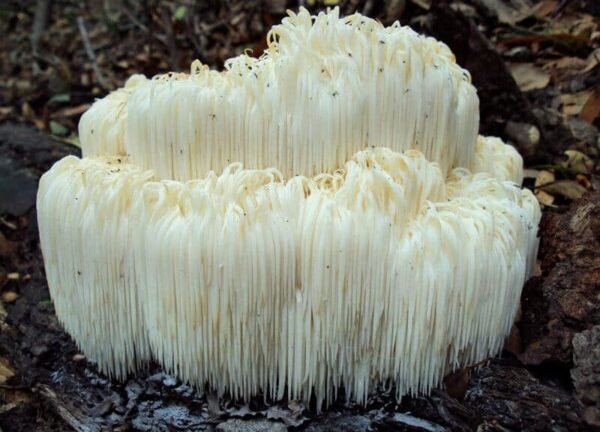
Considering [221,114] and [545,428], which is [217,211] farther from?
[545,428]

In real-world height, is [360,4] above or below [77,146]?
above

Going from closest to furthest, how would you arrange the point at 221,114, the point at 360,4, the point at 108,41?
the point at 221,114 < the point at 360,4 < the point at 108,41

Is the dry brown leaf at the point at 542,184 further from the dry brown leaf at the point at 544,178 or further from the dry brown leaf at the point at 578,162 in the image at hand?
the dry brown leaf at the point at 578,162

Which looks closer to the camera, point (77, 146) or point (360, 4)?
point (77, 146)

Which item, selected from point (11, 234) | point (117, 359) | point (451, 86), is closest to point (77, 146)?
point (11, 234)

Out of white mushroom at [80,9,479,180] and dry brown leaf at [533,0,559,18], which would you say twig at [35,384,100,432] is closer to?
white mushroom at [80,9,479,180]

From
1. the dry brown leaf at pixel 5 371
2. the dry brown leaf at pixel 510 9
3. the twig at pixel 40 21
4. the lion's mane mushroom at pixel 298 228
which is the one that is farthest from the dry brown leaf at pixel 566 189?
the twig at pixel 40 21

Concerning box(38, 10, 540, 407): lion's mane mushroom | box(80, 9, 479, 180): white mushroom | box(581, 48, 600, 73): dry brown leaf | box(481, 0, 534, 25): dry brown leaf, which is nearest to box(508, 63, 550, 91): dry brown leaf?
box(581, 48, 600, 73): dry brown leaf
